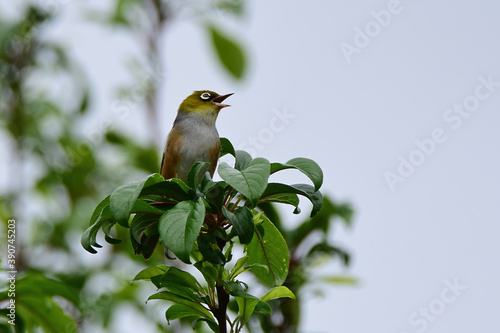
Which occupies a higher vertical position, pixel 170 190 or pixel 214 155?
pixel 170 190

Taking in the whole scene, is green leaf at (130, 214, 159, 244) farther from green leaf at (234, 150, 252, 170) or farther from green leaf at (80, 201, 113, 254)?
green leaf at (234, 150, 252, 170)

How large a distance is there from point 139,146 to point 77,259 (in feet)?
3.00

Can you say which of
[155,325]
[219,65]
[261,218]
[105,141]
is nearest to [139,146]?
[105,141]

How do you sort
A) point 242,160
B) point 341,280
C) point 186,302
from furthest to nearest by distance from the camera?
point 341,280 < point 242,160 < point 186,302

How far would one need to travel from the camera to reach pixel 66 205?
17.2 ft

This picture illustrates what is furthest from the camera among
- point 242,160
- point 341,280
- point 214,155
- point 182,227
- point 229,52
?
point 229,52

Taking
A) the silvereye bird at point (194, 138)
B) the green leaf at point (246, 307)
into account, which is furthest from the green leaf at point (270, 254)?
the silvereye bird at point (194, 138)

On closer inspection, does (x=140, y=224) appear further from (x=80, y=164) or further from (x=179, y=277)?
(x=80, y=164)

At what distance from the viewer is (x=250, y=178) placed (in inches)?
60.5

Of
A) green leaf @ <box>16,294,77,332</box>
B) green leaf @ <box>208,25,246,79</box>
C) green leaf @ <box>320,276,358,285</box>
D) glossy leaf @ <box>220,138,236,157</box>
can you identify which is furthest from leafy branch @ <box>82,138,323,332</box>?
green leaf @ <box>208,25,246,79</box>

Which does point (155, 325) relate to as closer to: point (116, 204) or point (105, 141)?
point (105, 141)

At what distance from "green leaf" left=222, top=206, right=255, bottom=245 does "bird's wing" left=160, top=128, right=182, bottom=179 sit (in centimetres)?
109

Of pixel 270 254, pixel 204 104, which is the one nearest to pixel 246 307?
pixel 270 254

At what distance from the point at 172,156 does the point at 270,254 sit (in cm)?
91
